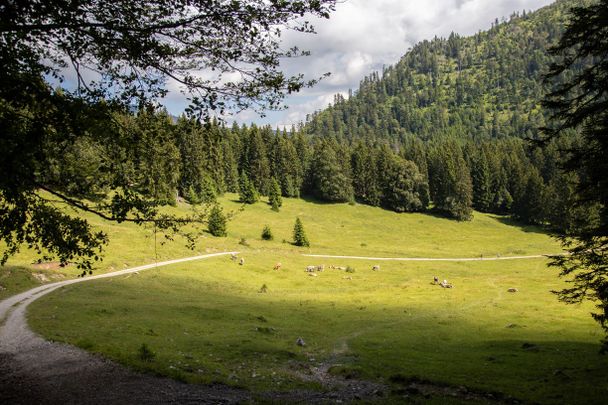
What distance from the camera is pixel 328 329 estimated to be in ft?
112

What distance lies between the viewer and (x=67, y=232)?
1260cm

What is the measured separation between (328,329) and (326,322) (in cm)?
257

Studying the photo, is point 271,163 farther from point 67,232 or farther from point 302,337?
point 67,232

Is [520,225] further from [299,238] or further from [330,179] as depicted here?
[299,238]

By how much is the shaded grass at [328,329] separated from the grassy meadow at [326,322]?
0.12 metres

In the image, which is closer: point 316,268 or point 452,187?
point 316,268

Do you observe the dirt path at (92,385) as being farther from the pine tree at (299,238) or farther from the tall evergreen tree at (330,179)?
the tall evergreen tree at (330,179)

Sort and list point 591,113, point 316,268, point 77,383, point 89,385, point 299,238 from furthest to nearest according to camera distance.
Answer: point 299,238, point 316,268, point 591,113, point 77,383, point 89,385

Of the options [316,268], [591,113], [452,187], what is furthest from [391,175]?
[591,113]

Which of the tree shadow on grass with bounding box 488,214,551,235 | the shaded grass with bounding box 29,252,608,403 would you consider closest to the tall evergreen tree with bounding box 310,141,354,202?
the tree shadow on grass with bounding box 488,214,551,235

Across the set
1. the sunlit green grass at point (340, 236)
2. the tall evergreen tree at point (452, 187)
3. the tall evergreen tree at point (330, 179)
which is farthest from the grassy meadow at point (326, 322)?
the tall evergreen tree at point (330, 179)

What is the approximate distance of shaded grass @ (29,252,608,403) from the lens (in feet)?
67.2

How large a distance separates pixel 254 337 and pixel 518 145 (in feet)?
551

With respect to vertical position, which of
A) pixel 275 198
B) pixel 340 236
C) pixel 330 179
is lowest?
pixel 340 236
